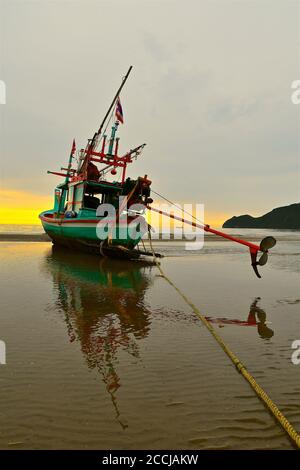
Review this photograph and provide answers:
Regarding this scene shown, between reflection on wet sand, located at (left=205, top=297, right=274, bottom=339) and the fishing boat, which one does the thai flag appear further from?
reflection on wet sand, located at (left=205, top=297, right=274, bottom=339)

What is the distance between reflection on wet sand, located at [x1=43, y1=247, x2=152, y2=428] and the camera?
498cm

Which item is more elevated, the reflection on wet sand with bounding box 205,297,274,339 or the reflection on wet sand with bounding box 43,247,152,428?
the reflection on wet sand with bounding box 43,247,152,428

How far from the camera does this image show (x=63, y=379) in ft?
13.8

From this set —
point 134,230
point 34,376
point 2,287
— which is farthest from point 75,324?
point 134,230

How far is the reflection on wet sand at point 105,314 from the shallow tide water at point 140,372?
0.02 m

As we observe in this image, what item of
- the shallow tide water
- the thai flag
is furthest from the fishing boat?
the shallow tide water

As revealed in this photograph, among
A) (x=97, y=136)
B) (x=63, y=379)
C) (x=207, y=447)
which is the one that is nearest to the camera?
(x=207, y=447)

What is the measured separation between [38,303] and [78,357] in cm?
385

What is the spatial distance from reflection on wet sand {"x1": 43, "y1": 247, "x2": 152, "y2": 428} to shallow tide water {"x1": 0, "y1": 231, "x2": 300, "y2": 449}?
24 mm

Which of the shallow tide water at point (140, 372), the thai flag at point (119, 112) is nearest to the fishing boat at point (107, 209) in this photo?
the thai flag at point (119, 112)

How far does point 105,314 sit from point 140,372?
10.2 feet

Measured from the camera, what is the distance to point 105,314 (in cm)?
747

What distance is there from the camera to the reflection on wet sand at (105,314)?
4.98 m
